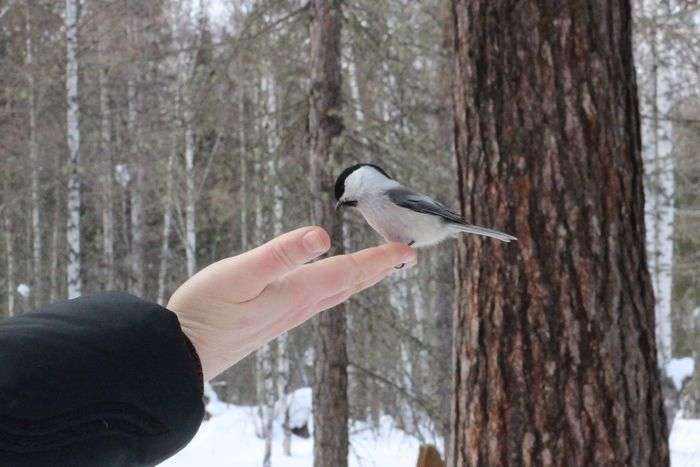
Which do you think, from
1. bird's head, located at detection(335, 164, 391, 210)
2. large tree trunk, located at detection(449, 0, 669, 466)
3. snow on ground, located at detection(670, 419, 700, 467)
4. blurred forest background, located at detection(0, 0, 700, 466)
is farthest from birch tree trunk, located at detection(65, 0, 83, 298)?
bird's head, located at detection(335, 164, 391, 210)

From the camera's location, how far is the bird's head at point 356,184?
80.6 inches

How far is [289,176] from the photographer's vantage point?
20.9ft

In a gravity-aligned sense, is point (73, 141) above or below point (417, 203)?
above

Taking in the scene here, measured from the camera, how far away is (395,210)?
2.01 metres

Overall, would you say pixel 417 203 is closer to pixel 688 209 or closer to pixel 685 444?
pixel 688 209

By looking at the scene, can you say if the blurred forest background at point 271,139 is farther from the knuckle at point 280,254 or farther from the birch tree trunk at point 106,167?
the knuckle at point 280,254

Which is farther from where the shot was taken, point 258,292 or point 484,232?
point 484,232

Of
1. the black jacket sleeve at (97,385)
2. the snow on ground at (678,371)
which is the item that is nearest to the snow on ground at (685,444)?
the snow on ground at (678,371)

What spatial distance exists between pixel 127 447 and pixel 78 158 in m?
9.05

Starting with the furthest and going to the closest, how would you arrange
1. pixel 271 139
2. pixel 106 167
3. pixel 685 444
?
pixel 106 167 < pixel 685 444 < pixel 271 139

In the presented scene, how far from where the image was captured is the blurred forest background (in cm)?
604

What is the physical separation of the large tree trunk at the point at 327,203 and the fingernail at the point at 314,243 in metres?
4.15

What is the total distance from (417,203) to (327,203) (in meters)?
3.72

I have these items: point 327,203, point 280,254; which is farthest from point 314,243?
point 327,203
